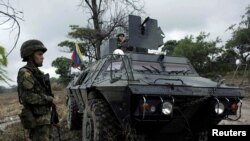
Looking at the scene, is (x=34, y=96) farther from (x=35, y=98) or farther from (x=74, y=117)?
(x=74, y=117)

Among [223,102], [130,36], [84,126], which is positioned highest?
[130,36]

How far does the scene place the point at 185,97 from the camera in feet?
19.4

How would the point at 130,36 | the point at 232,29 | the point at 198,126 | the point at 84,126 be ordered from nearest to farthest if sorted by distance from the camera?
the point at 198,126, the point at 84,126, the point at 130,36, the point at 232,29

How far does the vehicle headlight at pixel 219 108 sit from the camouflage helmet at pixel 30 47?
2.50 m

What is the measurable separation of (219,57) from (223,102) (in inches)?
894

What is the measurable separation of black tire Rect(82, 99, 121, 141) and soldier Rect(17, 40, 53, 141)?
150cm

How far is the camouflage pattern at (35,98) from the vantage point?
4625 millimetres

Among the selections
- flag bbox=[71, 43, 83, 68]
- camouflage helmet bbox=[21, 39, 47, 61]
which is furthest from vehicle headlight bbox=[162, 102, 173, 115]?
flag bbox=[71, 43, 83, 68]

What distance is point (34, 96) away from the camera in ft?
15.2

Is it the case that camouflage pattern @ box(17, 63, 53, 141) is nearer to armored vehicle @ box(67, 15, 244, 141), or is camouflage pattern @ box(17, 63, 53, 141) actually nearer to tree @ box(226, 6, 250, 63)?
armored vehicle @ box(67, 15, 244, 141)

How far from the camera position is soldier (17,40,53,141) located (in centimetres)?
463

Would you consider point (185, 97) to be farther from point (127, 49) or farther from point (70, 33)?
point (70, 33)

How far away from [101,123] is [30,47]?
194 cm

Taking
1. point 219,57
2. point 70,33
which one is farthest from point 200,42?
point 70,33
